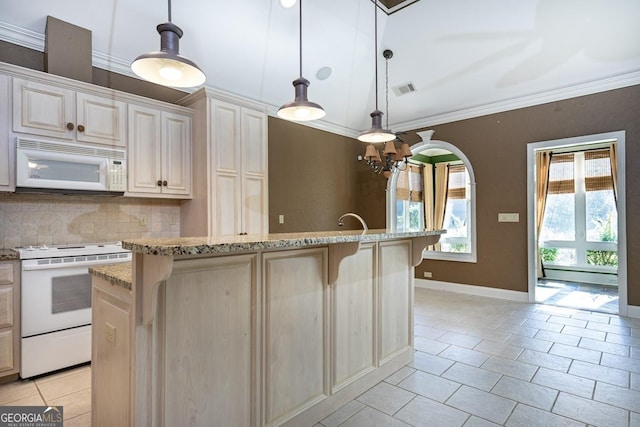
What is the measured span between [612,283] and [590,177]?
75.2 inches

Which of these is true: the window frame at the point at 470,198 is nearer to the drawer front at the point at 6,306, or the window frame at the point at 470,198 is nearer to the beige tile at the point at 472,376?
the beige tile at the point at 472,376

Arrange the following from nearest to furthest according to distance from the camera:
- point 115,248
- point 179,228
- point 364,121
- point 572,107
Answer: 1. point 115,248
2. point 179,228
3. point 572,107
4. point 364,121

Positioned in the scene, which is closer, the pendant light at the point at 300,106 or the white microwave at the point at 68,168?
the pendant light at the point at 300,106

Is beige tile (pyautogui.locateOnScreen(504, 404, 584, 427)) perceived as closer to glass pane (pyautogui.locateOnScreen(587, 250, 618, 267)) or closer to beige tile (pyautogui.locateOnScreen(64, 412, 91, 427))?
beige tile (pyautogui.locateOnScreen(64, 412, 91, 427))

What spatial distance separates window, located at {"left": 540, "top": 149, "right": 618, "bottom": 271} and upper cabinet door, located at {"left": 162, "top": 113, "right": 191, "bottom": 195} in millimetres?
6591

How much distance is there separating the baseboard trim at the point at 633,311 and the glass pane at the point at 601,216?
7.91ft

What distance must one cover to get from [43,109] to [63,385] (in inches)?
87.3

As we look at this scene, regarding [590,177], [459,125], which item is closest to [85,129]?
[459,125]

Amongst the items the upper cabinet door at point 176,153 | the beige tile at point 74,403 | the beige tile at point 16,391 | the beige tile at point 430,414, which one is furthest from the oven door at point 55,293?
the beige tile at point 430,414

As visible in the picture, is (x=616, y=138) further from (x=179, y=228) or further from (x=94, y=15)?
(x=94, y=15)

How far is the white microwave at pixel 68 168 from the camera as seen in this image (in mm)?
2680

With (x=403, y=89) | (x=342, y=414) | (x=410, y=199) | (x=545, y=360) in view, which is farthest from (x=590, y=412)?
(x=410, y=199)

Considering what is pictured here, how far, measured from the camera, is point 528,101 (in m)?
4.65

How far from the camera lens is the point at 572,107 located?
14.3ft
